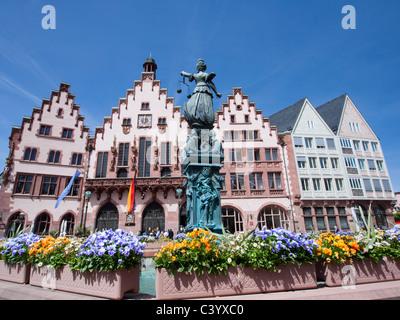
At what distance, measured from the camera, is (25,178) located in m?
25.7

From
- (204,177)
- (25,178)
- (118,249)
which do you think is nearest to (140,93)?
(25,178)

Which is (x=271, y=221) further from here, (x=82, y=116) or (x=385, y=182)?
(x=82, y=116)

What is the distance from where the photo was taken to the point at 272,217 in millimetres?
26719

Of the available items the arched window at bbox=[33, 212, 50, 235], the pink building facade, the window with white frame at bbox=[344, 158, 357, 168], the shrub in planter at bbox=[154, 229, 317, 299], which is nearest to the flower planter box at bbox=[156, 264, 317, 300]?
the shrub in planter at bbox=[154, 229, 317, 299]

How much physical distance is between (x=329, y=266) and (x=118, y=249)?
149 inches

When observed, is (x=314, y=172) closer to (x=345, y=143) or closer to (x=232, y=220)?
(x=345, y=143)

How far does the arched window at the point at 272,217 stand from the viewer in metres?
26.6

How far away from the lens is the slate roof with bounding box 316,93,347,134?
32.9m

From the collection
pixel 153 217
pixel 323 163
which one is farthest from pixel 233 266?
pixel 323 163

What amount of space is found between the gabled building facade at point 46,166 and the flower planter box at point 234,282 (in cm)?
2641

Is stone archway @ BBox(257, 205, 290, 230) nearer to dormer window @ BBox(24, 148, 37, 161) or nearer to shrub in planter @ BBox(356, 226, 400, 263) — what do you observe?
shrub in planter @ BBox(356, 226, 400, 263)

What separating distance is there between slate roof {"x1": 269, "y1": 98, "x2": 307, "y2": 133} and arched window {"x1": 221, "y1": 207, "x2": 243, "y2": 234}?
44.9 feet

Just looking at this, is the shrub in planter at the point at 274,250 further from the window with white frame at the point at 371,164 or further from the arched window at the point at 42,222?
the window with white frame at the point at 371,164

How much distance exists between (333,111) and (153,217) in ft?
101
